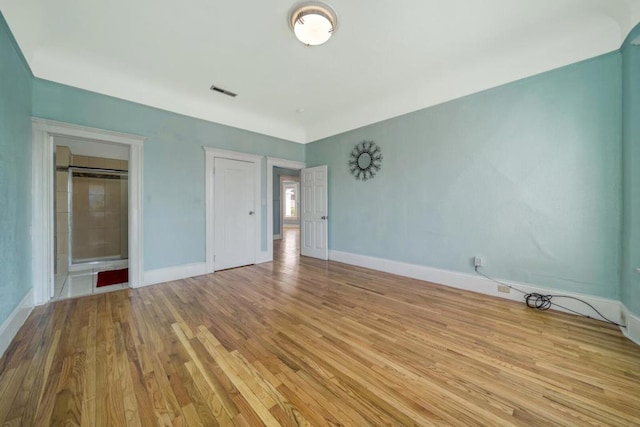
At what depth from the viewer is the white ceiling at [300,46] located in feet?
6.86

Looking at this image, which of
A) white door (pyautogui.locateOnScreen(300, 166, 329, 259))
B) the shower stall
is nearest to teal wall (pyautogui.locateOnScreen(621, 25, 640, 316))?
white door (pyautogui.locateOnScreen(300, 166, 329, 259))

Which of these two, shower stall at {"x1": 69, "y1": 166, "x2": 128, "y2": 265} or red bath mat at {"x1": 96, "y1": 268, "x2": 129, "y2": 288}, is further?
shower stall at {"x1": 69, "y1": 166, "x2": 128, "y2": 265}

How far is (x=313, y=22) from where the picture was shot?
2.12m

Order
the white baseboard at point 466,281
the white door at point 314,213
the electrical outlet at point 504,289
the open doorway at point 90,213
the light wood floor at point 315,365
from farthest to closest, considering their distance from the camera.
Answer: the white door at point 314,213, the open doorway at point 90,213, the electrical outlet at point 504,289, the white baseboard at point 466,281, the light wood floor at point 315,365

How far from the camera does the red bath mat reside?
11.4 feet

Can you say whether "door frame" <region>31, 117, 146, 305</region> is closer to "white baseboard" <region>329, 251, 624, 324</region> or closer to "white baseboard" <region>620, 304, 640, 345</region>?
"white baseboard" <region>329, 251, 624, 324</region>

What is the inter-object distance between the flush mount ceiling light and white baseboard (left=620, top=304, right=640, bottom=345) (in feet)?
12.1

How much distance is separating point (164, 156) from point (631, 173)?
5378 mm

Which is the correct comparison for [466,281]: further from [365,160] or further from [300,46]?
[300,46]

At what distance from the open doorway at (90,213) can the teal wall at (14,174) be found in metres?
1.33

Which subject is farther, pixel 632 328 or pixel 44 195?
pixel 44 195

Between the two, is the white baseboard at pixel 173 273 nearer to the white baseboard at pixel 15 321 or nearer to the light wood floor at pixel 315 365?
the light wood floor at pixel 315 365

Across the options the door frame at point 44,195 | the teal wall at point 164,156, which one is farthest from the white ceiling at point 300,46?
the door frame at point 44,195

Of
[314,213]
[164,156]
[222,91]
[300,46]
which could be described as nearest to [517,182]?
[300,46]
